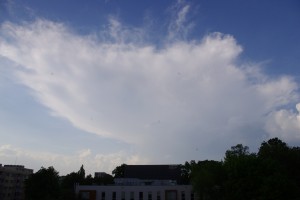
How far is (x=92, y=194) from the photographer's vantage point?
68438 millimetres

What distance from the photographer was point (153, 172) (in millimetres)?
82688

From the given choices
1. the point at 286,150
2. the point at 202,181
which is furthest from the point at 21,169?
the point at 286,150

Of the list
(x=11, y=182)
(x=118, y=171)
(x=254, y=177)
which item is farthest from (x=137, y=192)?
(x=11, y=182)

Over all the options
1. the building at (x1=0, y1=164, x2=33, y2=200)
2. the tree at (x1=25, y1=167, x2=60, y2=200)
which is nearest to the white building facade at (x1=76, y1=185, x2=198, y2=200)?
the tree at (x1=25, y1=167, x2=60, y2=200)

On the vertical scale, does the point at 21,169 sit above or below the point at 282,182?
above

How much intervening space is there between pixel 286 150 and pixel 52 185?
4154 cm

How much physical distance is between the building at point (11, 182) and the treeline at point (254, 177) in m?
62.3

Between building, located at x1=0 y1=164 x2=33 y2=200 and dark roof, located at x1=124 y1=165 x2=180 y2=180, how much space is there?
3786cm

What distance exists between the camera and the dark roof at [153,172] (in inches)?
3214

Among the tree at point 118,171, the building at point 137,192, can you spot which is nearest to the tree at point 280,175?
the building at point 137,192

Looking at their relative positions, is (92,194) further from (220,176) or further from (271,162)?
(271,162)

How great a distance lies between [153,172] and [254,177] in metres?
40.5

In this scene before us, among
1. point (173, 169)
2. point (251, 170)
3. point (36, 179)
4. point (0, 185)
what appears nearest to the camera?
point (251, 170)

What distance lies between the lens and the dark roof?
268 feet
